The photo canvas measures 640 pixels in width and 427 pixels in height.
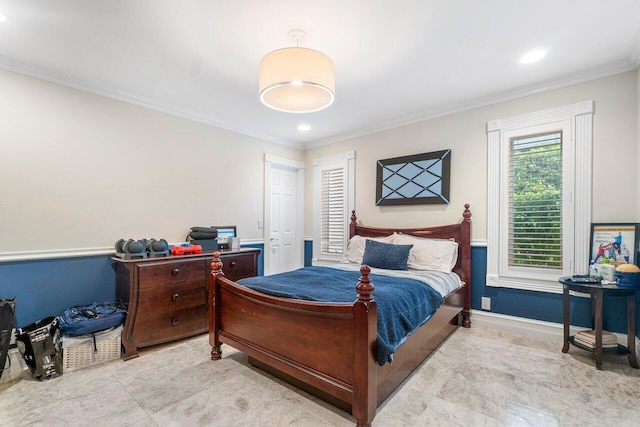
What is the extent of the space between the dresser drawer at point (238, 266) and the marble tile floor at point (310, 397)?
37.6 inches

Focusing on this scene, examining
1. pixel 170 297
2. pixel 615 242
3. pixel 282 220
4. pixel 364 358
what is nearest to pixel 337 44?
pixel 364 358

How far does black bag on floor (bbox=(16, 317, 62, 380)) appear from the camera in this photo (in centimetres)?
220

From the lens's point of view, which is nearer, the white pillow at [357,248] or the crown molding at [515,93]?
the crown molding at [515,93]

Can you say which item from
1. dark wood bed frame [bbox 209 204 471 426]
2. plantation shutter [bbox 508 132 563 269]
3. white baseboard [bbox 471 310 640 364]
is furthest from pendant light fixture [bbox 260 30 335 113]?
white baseboard [bbox 471 310 640 364]

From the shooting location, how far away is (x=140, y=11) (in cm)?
192

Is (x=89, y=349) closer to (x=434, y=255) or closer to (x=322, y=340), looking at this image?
(x=322, y=340)

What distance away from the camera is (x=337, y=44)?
2.25 meters

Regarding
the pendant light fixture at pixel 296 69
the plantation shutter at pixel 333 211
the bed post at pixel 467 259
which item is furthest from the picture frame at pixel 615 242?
the plantation shutter at pixel 333 211

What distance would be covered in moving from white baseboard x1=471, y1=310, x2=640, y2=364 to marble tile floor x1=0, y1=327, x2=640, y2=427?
0.76 ft

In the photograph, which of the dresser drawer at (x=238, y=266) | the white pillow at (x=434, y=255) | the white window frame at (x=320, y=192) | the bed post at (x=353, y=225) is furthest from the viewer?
the white window frame at (x=320, y=192)

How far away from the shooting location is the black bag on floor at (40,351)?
2.20m

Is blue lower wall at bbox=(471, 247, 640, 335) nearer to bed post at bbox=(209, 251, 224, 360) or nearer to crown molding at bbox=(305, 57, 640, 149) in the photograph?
crown molding at bbox=(305, 57, 640, 149)

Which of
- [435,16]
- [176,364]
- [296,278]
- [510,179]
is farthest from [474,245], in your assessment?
[176,364]

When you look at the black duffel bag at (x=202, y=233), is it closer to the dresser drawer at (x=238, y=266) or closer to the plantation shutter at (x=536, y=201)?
the dresser drawer at (x=238, y=266)
